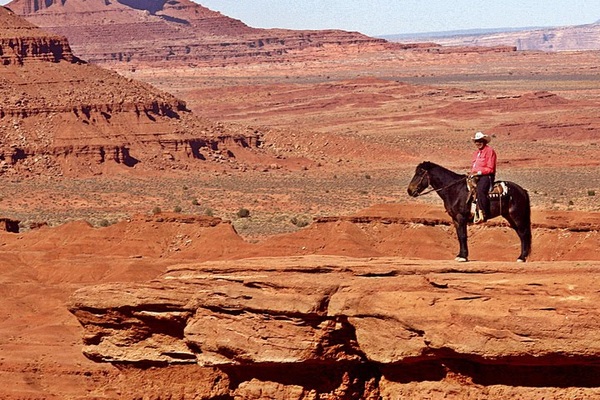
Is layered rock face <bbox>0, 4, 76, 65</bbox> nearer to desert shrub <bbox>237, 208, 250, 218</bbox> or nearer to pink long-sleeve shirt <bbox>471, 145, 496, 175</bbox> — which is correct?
desert shrub <bbox>237, 208, 250, 218</bbox>

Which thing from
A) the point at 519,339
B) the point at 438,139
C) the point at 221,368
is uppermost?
the point at 519,339

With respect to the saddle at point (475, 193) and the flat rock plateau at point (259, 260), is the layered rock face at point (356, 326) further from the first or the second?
the saddle at point (475, 193)

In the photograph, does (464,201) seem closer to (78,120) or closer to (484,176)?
(484,176)

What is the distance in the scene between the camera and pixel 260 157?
77625mm

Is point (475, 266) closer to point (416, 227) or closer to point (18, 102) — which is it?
point (416, 227)

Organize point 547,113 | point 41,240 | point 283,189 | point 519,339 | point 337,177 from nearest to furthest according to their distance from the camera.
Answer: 1. point 519,339
2. point 41,240
3. point 283,189
4. point 337,177
5. point 547,113

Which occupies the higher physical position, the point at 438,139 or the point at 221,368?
the point at 221,368

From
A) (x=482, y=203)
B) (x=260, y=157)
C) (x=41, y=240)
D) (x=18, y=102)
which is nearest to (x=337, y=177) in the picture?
(x=260, y=157)

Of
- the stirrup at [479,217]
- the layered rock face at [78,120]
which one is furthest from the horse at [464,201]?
the layered rock face at [78,120]

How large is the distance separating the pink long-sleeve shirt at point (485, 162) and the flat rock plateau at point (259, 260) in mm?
1546

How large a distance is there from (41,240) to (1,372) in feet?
48.4

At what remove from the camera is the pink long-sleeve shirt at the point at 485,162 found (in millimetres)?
16547

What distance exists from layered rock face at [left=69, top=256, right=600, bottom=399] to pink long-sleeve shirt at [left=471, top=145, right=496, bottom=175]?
235 cm

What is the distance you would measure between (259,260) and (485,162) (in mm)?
3305
